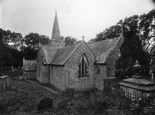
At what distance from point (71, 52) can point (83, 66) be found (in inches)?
114

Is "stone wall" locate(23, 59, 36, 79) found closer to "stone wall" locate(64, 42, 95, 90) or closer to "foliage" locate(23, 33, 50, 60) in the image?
"stone wall" locate(64, 42, 95, 90)

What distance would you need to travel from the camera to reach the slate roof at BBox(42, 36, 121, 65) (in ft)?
58.0

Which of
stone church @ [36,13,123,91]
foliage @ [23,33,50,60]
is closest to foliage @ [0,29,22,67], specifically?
foliage @ [23,33,50,60]

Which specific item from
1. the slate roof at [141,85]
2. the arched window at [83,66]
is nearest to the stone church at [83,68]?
the arched window at [83,66]

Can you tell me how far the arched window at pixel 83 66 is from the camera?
1728cm

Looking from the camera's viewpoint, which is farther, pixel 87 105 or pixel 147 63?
pixel 147 63

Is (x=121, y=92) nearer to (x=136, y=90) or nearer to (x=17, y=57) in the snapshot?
(x=136, y=90)

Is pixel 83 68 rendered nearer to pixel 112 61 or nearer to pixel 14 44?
pixel 112 61

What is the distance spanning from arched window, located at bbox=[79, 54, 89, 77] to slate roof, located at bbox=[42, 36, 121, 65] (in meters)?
2.00

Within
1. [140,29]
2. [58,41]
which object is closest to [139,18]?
[140,29]

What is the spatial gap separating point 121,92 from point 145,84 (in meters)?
1.80

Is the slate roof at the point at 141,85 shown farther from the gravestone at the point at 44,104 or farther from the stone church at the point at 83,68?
the stone church at the point at 83,68

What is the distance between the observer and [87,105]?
6.81 meters

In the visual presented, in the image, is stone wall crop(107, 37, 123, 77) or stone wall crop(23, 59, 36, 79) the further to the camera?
stone wall crop(23, 59, 36, 79)
